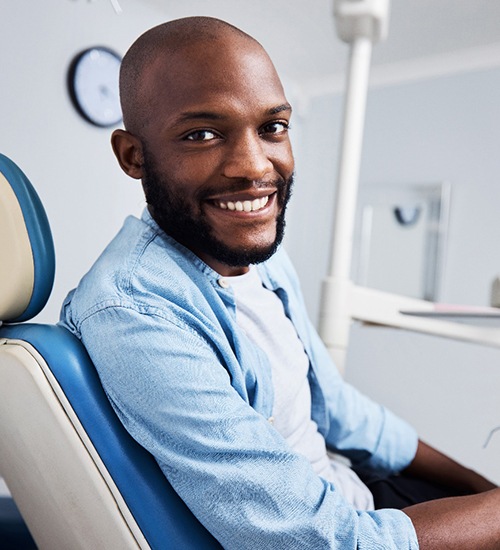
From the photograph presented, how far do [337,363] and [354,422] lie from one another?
12cm

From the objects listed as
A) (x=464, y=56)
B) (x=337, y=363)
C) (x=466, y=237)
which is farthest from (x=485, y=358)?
(x=337, y=363)

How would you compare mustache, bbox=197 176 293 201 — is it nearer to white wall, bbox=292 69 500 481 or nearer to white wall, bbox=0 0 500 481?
white wall, bbox=0 0 500 481

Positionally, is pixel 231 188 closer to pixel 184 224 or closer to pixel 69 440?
pixel 184 224

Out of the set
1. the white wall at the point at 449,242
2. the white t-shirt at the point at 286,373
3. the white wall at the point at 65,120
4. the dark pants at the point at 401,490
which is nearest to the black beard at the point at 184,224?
the white t-shirt at the point at 286,373

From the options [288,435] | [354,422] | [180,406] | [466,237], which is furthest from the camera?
[466,237]

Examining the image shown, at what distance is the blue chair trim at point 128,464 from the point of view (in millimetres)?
678

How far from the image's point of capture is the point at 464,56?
10.4 ft

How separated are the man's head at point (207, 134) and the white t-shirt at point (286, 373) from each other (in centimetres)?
14

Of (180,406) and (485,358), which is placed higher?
(180,406)

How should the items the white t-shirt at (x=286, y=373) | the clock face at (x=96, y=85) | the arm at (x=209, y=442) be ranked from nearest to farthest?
the arm at (x=209, y=442)
the white t-shirt at (x=286, y=373)
the clock face at (x=96, y=85)

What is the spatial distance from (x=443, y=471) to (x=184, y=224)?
76 cm

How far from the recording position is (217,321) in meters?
0.78

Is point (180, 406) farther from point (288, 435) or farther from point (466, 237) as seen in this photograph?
point (466, 237)

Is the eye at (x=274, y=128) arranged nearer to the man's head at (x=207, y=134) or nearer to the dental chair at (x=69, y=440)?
the man's head at (x=207, y=134)
